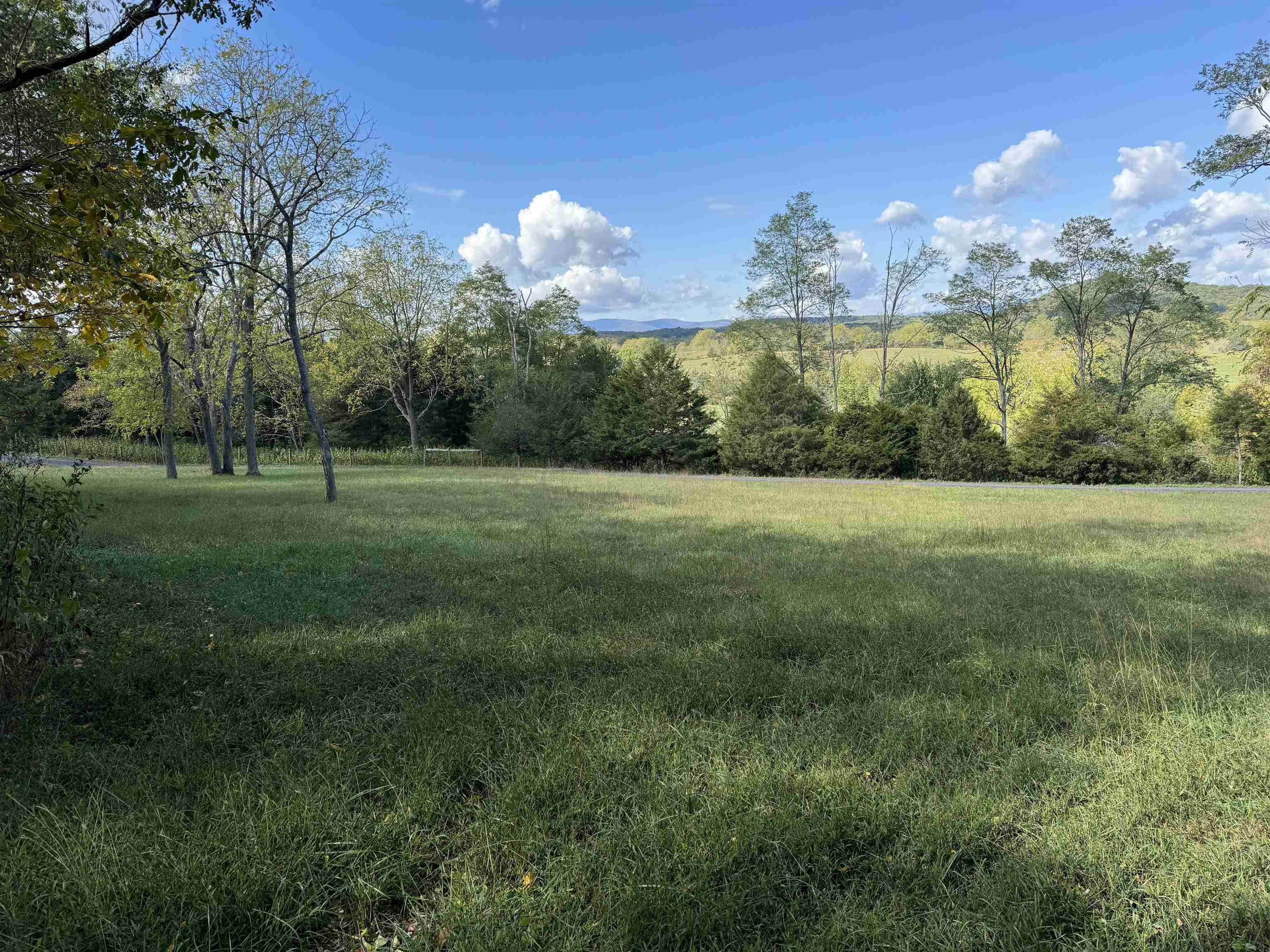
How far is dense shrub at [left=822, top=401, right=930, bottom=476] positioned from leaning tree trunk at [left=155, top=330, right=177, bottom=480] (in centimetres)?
2418

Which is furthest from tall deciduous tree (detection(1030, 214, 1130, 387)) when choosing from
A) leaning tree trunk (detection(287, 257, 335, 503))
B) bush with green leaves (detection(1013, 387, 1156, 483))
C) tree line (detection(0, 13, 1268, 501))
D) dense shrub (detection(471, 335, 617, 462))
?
leaning tree trunk (detection(287, 257, 335, 503))

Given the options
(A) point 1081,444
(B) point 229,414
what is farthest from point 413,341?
(A) point 1081,444

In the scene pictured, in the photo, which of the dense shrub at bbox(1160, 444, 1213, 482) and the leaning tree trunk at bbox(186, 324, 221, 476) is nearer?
the leaning tree trunk at bbox(186, 324, 221, 476)

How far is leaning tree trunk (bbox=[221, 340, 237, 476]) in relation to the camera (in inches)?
765

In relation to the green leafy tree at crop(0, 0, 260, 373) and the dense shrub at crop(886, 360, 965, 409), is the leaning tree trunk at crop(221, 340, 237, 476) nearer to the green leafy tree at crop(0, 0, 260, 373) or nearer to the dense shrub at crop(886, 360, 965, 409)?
the green leafy tree at crop(0, 0, 260, 373)

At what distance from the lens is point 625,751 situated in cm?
289

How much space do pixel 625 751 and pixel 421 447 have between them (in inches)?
1516

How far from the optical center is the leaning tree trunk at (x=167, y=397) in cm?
1819

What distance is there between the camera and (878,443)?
85.4ft

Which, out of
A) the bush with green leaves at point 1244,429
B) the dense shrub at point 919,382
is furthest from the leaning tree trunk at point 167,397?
the dense shrub at point 919,382

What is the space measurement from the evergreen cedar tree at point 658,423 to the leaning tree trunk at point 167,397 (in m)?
17.7

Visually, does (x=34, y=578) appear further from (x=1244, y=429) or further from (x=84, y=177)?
(x=1244, y=429)

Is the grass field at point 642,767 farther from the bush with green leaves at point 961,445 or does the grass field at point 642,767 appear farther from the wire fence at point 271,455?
the wire fence at point 271,455

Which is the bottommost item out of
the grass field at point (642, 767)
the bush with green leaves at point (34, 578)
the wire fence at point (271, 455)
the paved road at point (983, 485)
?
the paved road at point (983, 485)
